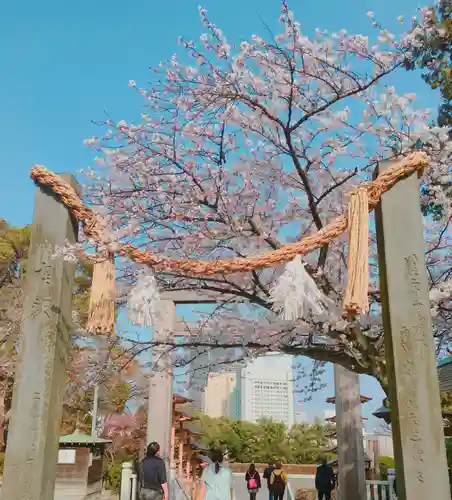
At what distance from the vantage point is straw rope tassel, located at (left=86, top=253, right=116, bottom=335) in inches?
137

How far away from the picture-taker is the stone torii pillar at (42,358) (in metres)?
3.10

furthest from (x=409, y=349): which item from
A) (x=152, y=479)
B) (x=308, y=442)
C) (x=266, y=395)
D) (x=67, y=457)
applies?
(x=266, y=395)

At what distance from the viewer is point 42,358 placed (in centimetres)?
328

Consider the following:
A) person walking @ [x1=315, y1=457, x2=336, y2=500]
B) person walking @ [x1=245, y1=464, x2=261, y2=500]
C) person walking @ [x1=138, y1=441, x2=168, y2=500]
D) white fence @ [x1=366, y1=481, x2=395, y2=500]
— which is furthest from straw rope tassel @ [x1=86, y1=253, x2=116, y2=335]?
person walking @ [x1=245, y1=464, x2=261, y2=500]

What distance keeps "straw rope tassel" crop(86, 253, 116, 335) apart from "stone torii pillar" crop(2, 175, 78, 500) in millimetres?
171

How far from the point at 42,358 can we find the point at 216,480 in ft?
9.08

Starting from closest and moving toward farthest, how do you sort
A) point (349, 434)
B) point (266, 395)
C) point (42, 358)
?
point (42, 358) → point (349, 434) → point (266, 395)

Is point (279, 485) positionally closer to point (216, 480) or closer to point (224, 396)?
point (216, 480)

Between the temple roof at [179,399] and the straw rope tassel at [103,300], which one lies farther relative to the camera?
the temple roof at [179,399]

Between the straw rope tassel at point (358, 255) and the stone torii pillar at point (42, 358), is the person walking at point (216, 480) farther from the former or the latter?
the straw rope tassel at point (358, 255)

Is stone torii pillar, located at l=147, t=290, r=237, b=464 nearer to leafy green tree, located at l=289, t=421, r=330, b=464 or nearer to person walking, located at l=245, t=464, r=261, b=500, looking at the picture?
person walking, located at l=245, t=464, r=261, b=500

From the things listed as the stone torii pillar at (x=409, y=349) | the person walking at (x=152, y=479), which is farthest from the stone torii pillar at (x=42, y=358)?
the person walking at (x=152, y=479)

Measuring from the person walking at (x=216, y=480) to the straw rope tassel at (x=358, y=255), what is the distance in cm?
290

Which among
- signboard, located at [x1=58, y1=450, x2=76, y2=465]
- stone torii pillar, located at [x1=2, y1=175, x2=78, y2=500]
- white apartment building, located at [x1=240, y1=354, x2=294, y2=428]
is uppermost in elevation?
white apartment building, located at [x1=240, y1=354, x2=294, y2=428]
